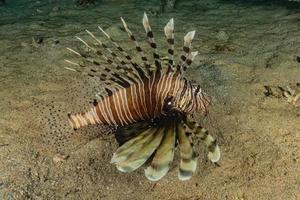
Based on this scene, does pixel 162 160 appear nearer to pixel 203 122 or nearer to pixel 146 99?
pixel 146 99

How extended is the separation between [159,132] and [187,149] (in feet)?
1.22

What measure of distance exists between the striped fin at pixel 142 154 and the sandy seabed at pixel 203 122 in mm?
510

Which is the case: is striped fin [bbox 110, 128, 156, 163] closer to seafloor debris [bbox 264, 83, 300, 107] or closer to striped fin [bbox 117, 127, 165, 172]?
striped fin [bbox 117, 127, 165, 172]

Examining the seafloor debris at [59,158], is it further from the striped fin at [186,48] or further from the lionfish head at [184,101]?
the striped fin at [186,48]

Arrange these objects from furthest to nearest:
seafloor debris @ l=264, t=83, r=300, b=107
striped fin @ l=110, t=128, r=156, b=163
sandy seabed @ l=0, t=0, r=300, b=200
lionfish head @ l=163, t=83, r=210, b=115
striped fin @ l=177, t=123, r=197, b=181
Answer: seafloor debris @ l=264, t=83, r=300, b=107
lionfish head @ l=163, t=83, r=210, b=115
sandy seabed @ l=0, t=0, r=300, b=200
striped fin @ l=110, t=128, r=156, b=163
striped fin @ l=177, t=123, r=197, b=181

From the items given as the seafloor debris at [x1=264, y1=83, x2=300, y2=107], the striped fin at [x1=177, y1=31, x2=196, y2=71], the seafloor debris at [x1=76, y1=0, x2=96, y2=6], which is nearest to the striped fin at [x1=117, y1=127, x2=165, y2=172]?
the striped fin at [x1=177, y1=31, x2=196, y2=71]

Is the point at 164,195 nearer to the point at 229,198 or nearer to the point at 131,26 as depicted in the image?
the point at 229,198

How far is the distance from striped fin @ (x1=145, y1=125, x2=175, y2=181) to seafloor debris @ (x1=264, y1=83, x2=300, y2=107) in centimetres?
181

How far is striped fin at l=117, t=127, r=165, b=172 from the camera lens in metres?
3.13

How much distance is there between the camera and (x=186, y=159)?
3.12 m

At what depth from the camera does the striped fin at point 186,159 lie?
3.04m

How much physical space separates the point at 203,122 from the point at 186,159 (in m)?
1.23

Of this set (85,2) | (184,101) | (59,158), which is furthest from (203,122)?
(85,2)

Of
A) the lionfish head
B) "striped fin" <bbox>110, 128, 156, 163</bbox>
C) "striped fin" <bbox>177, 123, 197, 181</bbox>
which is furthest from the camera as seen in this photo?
the lionfish head
